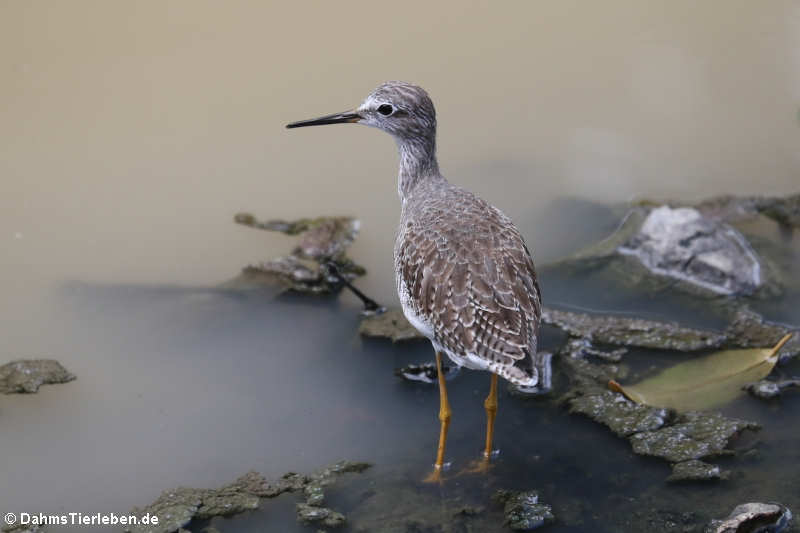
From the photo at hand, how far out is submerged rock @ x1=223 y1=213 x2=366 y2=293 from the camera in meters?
6.50

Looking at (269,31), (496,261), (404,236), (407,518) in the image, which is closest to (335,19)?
(269,31)

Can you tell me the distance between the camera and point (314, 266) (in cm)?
660

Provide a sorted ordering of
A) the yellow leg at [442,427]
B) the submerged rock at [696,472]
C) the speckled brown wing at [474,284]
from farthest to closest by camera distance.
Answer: the yellow leg at [442,427] → the submerged rock at [696,472] → the speckled brown wing at [474,284]

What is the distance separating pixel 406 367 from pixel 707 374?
1.90m

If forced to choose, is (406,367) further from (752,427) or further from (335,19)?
(335,19)

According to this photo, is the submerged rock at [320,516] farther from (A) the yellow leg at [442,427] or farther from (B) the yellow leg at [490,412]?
(B) the yellow leg at [490,412]

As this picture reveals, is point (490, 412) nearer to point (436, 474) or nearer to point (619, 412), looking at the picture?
point (436, 474)

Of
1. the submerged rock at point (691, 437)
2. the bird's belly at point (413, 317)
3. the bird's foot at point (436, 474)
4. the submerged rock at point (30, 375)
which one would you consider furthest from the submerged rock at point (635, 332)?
the submerged rock at point (30, 375)

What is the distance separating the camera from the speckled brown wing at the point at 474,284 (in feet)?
15.2

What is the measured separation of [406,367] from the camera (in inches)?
231

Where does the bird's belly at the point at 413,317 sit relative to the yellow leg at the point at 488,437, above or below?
above

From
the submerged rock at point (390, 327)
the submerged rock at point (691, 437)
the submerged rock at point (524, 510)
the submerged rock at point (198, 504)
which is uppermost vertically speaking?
the submerged rock at point (390, 327)

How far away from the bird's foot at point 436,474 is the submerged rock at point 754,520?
1.44 m

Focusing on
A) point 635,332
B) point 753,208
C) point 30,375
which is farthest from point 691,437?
point 30,375
